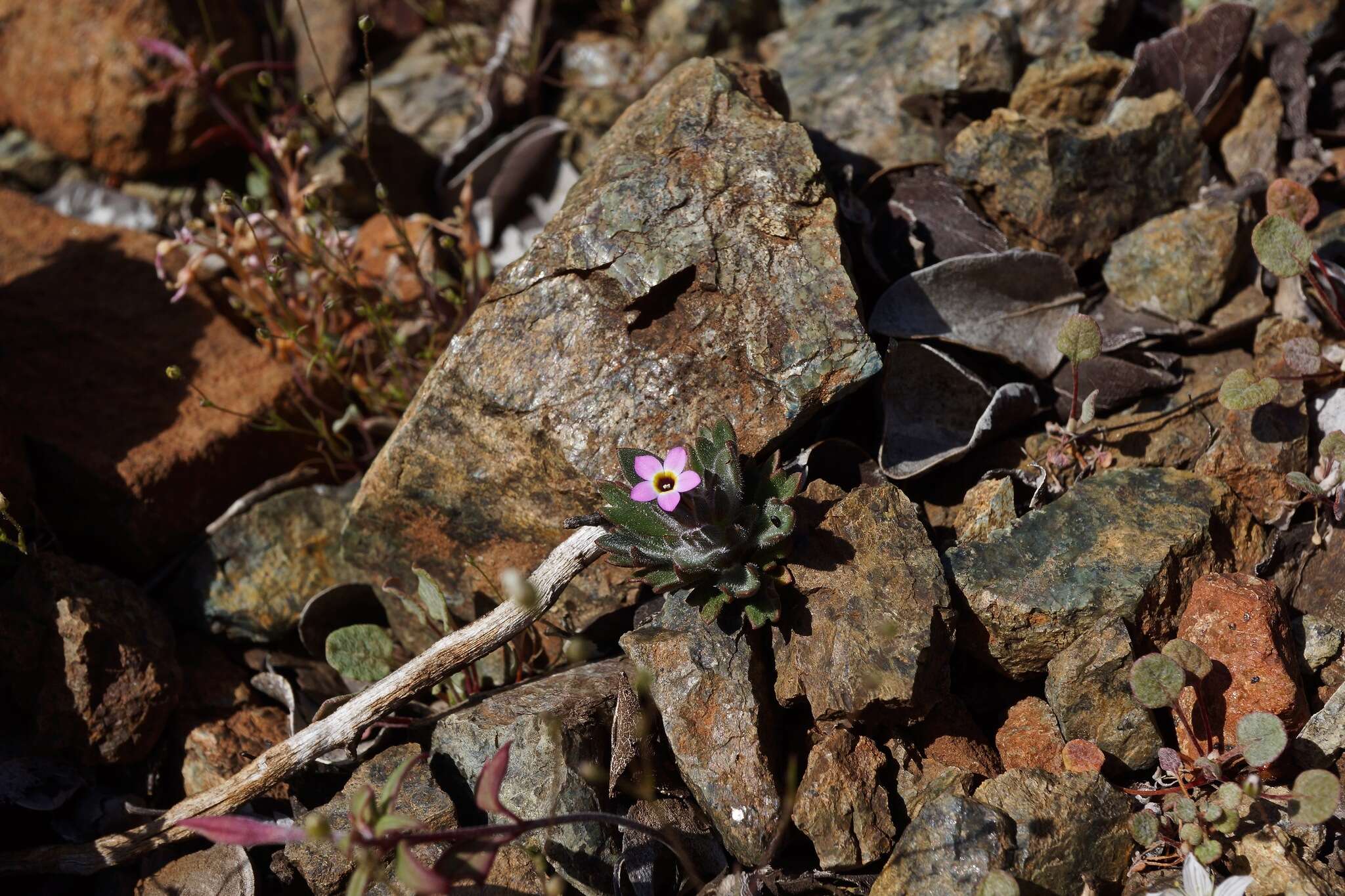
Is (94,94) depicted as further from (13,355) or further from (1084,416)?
(1084,416)

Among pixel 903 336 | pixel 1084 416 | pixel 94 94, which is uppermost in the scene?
pixel 94 94

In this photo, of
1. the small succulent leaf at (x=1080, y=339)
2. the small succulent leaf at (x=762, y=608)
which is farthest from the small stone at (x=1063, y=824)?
the small succulent leaf at (x=1080, y=339)

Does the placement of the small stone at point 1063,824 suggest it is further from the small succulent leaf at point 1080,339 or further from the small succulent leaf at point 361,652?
the small succulent leaf at point 361,652

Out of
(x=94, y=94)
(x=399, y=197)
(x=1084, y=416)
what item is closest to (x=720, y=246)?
(x=1084, y=416)

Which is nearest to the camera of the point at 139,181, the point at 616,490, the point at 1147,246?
the point at 616,490

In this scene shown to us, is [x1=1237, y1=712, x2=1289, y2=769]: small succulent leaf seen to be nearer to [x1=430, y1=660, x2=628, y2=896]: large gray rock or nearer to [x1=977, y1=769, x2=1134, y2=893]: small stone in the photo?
[x1=977, y1=769, x2=1134, y2=893]: small stone
